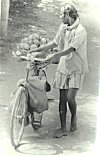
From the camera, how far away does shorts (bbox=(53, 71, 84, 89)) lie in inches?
94.4

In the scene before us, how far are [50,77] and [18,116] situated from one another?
0.68ft

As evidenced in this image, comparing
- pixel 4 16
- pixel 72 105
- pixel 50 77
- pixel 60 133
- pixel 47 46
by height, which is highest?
pixel 4 16

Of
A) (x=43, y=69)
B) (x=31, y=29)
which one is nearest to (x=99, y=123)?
(x=43, y=69)

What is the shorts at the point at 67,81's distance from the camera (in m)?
2.40

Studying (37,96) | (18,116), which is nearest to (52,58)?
(37,96)

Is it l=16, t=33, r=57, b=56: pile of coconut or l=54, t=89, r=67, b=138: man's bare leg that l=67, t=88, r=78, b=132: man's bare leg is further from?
l=16, t=33, r=57, b=56: pile of coconut

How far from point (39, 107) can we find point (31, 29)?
1.05ft

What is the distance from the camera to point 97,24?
2.44 m

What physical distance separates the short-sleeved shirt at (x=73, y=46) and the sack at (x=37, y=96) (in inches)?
4.1

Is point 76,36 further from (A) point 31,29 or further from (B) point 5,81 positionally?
(B) point 5,81

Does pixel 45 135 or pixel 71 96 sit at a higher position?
pixel 71 96

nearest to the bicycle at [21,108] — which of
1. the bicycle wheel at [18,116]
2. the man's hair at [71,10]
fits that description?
the bicycle wheel at [18,116]

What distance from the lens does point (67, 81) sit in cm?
240

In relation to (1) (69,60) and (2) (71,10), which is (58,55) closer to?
(1) (69,60)
